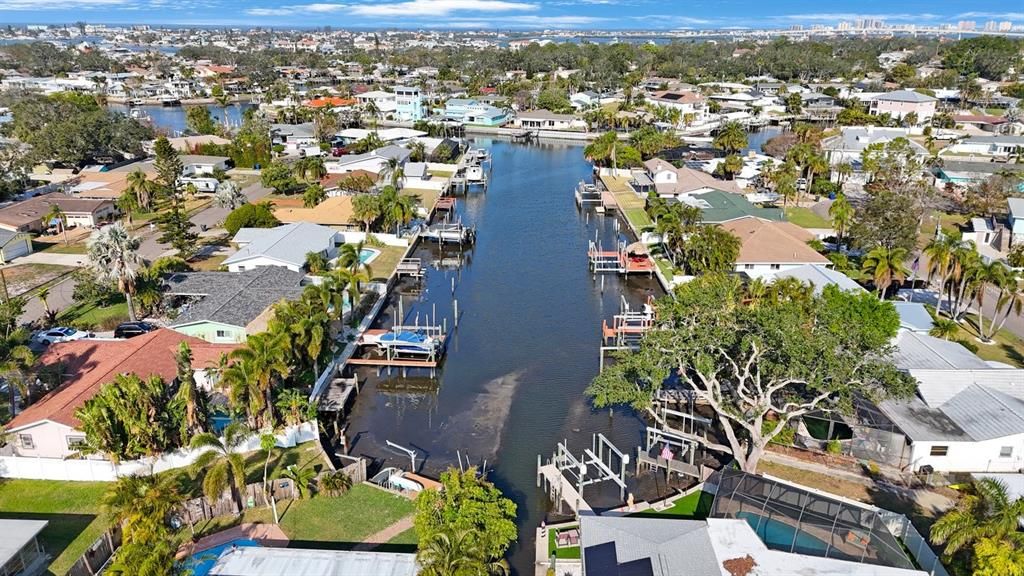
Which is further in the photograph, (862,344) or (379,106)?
(379,106)

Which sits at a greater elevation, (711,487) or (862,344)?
(862,344)

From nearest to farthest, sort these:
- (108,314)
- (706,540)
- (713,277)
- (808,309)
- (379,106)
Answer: (706,540), (808,309), (713,277), (108,314), (379,106)

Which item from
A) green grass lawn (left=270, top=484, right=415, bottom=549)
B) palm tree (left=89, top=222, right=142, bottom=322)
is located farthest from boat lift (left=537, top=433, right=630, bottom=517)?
palm tree (left=89, top=222, right=142, bottom=322)

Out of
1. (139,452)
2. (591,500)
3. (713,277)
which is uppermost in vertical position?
(713,277)

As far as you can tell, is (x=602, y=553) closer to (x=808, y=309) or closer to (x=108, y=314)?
(x=808, y=309)

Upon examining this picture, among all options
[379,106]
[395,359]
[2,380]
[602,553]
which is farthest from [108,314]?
[379,106]

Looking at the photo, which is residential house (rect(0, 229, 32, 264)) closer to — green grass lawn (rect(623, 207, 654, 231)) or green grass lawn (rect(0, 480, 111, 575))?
green grass lawn (rect(0, 480, 111, 575))
